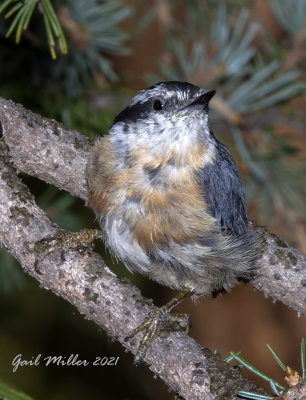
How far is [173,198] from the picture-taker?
2.00 metres

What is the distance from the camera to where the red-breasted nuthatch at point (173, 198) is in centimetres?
198

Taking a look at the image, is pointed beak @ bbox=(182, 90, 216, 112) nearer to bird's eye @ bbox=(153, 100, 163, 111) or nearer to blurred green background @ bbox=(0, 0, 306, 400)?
bird's eye @ bbox=(153, 100, 163, 111)

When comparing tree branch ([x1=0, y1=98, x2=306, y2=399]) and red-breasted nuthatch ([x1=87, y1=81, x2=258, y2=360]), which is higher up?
red-breasted nuthatch ([x1=87, y1=81, x2=258, y2=360])

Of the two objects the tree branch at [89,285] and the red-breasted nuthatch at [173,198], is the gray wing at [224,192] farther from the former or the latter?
the tree branch at [89,285]

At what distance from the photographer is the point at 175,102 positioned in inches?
83.1

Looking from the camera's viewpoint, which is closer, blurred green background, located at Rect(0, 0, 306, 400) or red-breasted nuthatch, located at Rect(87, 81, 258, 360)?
red-breasted nuthatch, located at Rect(87, 81, 258, 360)

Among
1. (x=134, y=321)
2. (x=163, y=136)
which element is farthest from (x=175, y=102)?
(x=134, y=321)

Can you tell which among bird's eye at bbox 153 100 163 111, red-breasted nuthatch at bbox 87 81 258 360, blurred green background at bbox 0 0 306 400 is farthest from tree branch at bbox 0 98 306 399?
blurred green background at bbox 0 0 306 400

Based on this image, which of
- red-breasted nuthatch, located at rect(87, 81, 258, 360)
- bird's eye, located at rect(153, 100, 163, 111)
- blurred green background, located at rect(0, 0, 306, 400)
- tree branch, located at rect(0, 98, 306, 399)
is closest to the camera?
tree branch, located at rect(0, 98, 306, 399)

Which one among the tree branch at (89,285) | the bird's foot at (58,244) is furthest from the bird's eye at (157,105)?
the bird's foot at (58,244)

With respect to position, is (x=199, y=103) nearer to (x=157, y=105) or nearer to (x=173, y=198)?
(x=157, y=105)

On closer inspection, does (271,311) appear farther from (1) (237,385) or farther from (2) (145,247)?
(1) (237,385)

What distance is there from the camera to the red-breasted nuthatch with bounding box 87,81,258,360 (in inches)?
77.9

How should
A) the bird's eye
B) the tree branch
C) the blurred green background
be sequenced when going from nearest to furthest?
the tree branch → the bird's eye → the blurred green background
